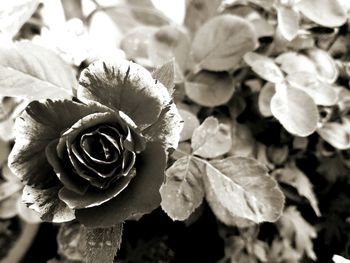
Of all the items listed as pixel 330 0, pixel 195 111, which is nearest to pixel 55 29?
pixel 195 111

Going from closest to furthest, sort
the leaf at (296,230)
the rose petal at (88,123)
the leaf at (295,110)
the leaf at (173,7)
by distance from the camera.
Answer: the rose petal at (88,123), the leaf at (295,110), the leaf at (296,230), the leaf at (173,7)

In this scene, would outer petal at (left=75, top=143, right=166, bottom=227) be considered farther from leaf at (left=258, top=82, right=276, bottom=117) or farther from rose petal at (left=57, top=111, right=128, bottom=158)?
leaf at (left=258, top=82, right=276, bottom=117)

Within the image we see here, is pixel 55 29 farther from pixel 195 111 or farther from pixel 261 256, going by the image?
pixel 261 256

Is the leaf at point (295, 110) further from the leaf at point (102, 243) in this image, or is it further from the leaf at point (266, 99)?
the leaf at point (102, 243)

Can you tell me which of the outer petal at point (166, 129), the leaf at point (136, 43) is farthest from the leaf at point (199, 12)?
the outer petal at point (166, 129)

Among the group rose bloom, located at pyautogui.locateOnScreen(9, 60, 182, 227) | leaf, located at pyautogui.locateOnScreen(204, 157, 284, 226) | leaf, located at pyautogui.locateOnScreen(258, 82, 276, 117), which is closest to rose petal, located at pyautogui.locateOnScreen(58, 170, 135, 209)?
rose bloom, located at pyautogui.locateOnScreen(9, 60, 182, 227)

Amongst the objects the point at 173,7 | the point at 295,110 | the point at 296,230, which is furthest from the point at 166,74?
the point at 173,7

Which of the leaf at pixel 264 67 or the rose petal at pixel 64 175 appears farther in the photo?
the leaf at pixel 264 67
